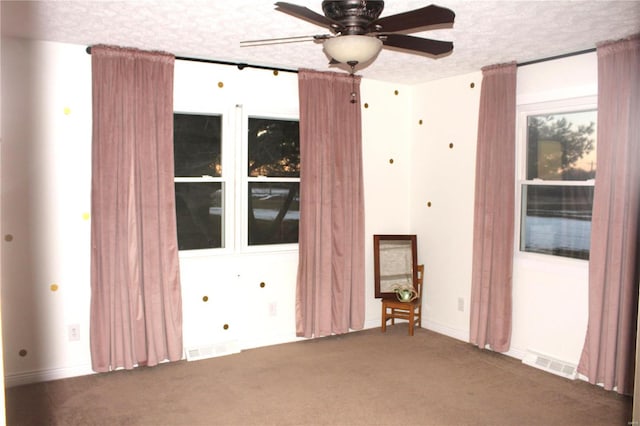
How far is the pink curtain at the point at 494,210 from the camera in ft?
14.3

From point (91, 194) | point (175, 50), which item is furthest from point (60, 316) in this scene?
point (175, 50)

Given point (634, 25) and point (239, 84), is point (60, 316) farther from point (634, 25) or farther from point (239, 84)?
point (634, 25)

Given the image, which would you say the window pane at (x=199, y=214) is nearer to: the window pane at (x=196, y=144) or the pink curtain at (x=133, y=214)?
the window pane at (x=196, y=144)

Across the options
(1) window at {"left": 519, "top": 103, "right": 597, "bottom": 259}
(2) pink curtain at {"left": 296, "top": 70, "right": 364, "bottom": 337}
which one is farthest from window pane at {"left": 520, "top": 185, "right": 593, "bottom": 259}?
(2) pink curtain at {"left": 296, "top": 70, "right": 364, "bottom": 337}

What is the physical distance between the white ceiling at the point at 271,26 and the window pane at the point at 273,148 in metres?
0.67

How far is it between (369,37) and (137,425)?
269 cm

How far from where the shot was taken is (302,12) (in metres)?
2.30

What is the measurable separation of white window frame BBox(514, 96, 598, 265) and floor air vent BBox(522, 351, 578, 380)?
2.60 ft

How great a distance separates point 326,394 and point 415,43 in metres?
2.47

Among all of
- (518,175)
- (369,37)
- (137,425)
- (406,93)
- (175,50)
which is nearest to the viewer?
(369,37)

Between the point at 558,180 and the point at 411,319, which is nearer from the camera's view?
the point at 558,180

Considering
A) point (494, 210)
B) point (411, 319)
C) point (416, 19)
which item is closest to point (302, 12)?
point (416, 19)

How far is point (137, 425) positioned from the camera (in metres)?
3.20

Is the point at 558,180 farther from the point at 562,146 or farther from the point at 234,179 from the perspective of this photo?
the point at 234,179
